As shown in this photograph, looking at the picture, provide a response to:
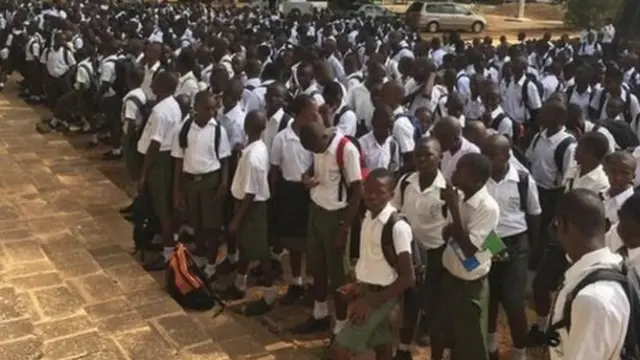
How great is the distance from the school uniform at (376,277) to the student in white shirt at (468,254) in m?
0.30

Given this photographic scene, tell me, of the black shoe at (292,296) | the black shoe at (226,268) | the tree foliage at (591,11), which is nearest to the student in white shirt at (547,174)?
the black shoe at (292,296)

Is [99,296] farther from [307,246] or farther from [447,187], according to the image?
[447,187]

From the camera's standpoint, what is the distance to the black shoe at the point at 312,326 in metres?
4.59

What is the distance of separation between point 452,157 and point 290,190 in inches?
45.7

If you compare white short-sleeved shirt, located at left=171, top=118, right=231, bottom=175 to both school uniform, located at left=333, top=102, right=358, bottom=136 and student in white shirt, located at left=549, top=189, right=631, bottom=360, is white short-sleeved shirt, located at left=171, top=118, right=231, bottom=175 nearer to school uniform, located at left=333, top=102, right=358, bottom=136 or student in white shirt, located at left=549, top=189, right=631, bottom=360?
school uniform, located at left=333, top=102, right=358, bottom=136

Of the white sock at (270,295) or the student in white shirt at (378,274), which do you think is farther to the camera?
the white sock at (270,295)

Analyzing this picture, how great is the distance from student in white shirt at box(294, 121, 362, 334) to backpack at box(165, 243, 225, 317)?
83cm

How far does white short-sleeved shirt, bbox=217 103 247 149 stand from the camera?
17.2ft

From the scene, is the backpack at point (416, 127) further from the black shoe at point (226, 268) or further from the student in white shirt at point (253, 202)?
the black shoe at point (226, 268)

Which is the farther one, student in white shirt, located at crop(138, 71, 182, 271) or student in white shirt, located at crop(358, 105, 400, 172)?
student in white shirt, located at crop(138, 71, 182, 271)

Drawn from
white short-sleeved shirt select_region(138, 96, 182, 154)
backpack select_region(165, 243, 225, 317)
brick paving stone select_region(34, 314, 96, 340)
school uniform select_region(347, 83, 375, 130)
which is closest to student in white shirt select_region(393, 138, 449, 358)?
backpack select_region(165, 243, 225, 317)

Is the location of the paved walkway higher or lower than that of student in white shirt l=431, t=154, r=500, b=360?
lower

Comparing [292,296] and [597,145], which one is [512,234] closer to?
[597,145]

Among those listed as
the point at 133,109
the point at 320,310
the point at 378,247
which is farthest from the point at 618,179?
the point at 133,109
